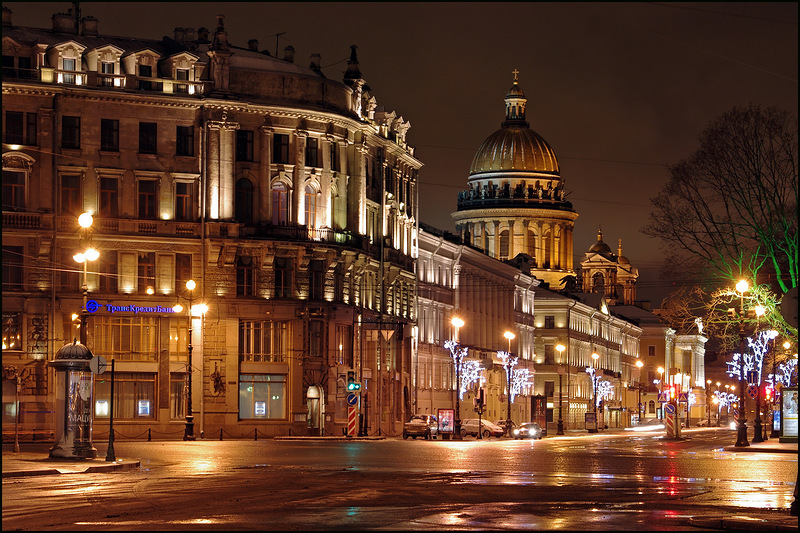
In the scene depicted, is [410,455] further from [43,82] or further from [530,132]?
[530,132]

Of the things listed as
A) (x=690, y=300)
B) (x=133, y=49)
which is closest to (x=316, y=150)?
(x=133, y=49)

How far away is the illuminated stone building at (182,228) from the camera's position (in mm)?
72875

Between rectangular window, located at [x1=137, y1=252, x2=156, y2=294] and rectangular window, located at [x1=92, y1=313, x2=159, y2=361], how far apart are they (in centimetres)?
174

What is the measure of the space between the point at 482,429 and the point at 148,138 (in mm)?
30176

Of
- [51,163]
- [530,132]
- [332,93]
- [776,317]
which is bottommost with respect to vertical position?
[776,317]

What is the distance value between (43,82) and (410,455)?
3661 cm

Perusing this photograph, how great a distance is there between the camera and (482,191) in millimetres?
193625

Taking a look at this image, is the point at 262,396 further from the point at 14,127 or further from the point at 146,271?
the point at 14,127

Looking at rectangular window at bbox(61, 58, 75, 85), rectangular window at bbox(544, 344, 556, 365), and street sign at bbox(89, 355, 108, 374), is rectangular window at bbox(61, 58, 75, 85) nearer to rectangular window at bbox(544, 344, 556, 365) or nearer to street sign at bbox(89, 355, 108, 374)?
street sign at bbox(89, 355, 108, 374)

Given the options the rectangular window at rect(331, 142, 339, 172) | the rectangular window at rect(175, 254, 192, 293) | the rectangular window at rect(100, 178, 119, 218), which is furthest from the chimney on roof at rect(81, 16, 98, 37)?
the rectangular window at rect(331, 142, 339, 172)

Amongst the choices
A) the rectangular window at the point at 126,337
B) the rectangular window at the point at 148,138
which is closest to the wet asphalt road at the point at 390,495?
the rectangular window at the point at 126,337

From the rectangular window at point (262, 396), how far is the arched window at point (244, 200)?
30.2 feet

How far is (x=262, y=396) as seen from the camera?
77125 mm

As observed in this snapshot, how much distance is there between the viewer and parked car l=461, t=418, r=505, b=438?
293 feet
